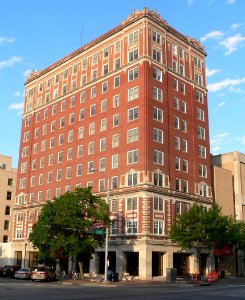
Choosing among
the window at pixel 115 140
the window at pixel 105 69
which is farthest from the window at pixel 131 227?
the window at pixel 105 69

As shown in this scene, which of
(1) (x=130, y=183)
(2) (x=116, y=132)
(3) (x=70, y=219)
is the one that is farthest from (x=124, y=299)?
(2) (x=116, y=132)

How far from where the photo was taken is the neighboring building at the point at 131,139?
64606mm

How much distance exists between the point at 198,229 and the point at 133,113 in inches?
866

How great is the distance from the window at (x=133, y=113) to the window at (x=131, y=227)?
1704 cm

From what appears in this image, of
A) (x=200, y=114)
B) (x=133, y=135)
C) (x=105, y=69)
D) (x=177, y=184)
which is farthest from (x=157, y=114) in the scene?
(x=105, y=69)

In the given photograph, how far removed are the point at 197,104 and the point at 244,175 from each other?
67.3 feet

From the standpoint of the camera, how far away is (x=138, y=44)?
7162 cm

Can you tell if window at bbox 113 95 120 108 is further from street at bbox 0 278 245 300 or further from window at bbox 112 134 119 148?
street at bbox 0 278 245 300

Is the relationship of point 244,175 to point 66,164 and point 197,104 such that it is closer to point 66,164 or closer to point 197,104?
→ point 197,104

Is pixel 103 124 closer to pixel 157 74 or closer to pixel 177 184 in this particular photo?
pixel 157 74

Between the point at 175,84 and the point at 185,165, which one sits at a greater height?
the point at 175,84

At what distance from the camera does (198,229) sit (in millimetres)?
59406

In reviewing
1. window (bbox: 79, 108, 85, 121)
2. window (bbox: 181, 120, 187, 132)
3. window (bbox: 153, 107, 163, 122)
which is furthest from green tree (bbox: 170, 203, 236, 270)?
window (bbox: 79, 108, 85, 121)

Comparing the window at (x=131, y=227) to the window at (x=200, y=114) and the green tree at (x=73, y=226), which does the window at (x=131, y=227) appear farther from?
the window at (x=200, y=114)
